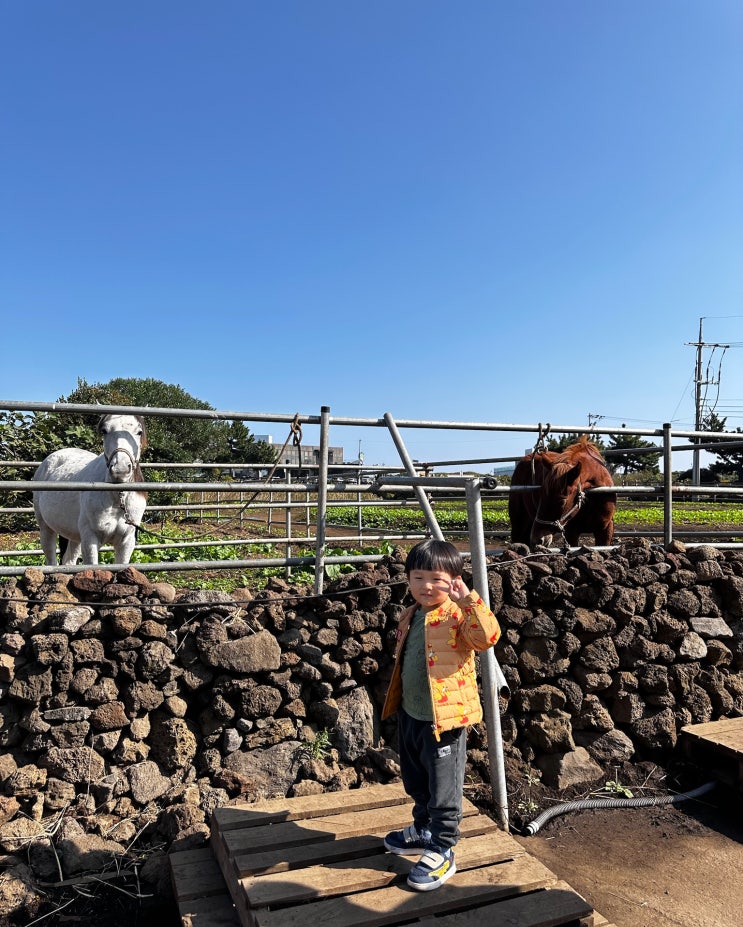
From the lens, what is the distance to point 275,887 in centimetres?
261

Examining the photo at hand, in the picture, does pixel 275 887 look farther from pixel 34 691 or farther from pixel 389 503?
pixel 389 503

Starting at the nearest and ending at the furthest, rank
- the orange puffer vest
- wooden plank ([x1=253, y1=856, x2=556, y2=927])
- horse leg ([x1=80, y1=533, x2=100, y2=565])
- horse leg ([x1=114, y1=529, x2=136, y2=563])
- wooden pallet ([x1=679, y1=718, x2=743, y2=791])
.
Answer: wooden plank ([x1=253, y1=856, x2=556, y2=927]) < the orange puffer vest < wooden pallet ([x1=679, y1=718, x2=743, y2=791]) < horse leg ([x1=80, y1=533, x2=100, y2=565]) < horse leg ([x1=114, y1=529, x2=136, y2=563])

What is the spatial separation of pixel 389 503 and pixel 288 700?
3084mm

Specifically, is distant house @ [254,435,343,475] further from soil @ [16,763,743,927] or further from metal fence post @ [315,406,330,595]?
soil @ [16,763,743,927]

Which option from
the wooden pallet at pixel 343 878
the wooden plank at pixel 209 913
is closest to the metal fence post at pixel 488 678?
the wooden pallet at pixel 343 878

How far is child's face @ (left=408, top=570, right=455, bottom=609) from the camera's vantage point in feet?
8.61

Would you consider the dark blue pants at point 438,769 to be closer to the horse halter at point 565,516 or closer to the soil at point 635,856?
the soil at point 635,856

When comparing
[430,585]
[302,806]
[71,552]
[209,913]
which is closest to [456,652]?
[430,585]

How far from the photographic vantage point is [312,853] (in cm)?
286

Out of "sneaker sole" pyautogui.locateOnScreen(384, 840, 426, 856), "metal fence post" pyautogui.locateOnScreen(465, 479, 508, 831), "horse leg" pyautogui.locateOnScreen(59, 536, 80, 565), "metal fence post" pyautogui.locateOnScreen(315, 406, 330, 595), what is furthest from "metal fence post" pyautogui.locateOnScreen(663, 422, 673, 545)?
"horse leg" pyautogui.locateOnScreen(59, 536, 80, 565)

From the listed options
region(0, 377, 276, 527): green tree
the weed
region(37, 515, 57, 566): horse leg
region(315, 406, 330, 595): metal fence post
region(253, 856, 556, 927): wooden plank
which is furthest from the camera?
region(0, 377, 276, 527): green tree

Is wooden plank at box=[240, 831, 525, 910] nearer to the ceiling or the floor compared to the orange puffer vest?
nearer to the floor

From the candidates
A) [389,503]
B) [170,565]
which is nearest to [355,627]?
[170,565]

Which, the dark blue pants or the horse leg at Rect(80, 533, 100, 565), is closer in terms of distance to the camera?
the dark blue pants
